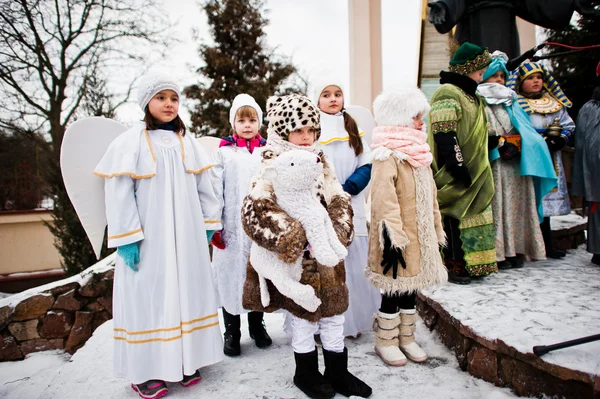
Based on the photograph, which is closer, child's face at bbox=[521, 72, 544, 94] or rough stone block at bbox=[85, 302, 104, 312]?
child's face at bbox=[521, 72, 544, 94]

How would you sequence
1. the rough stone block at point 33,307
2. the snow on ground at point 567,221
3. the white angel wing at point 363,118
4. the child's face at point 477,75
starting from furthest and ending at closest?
the rough stone block at point 33,307
the snow on ground at point 567,221
the white angel wing at point 363,118
the child's face at point 477,75

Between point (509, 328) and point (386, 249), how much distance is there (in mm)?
907

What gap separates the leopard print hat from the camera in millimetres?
2430

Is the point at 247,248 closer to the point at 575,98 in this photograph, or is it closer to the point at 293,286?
the point at 293,286

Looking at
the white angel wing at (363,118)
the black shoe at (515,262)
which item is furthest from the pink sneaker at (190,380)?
the black shoe at (515,262)

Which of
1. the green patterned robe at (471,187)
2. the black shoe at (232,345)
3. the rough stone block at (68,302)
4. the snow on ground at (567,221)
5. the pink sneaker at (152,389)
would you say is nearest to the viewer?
the pink sneaker at (152,389)

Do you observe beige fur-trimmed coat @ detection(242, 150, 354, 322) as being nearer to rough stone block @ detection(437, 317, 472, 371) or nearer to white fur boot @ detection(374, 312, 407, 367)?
white fur boot @ detection(374, 312, 407, 367)

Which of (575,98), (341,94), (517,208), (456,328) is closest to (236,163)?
(341,94)

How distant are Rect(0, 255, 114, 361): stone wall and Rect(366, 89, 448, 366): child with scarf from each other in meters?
4.13

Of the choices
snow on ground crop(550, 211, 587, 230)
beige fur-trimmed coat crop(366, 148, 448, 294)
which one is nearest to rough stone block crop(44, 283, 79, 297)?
beige fur-trimmed coat crop(366, 148, 448, 294)

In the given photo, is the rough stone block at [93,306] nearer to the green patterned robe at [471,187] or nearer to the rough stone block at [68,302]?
the rough stone block at [68,302]

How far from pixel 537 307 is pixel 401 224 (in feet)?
3.90

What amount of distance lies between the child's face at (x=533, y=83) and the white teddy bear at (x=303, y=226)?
325cm

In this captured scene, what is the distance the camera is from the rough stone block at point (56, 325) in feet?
17.3
